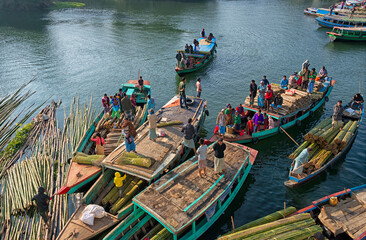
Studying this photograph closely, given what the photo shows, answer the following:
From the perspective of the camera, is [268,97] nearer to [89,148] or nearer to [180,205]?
[180,205]

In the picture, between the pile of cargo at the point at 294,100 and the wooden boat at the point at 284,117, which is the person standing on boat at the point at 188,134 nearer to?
the wooden boat at the point at 284,117

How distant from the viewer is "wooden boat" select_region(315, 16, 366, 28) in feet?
179

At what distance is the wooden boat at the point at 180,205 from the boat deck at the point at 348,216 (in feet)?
17.0

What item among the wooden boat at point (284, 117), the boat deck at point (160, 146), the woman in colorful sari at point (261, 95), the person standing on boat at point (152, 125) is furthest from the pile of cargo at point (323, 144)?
the person standing on boat at point (152, 125)

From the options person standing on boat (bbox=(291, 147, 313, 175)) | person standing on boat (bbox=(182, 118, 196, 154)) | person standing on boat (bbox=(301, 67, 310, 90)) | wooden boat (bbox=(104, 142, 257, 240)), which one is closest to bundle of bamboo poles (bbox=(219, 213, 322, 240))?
wooden boat (bbox=(104, 142, 257, 240))

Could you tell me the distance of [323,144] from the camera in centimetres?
2105

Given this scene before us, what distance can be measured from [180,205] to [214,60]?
32227 mm

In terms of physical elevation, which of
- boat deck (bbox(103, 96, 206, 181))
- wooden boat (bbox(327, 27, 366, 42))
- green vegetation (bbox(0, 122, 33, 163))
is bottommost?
green vegetation (bbox(0, 122, 33, 163))

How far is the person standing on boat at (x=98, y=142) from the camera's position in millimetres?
20172

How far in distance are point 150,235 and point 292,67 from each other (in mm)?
33402

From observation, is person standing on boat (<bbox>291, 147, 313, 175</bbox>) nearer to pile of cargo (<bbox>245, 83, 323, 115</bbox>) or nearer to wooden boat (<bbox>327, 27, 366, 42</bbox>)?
pile of cargo (<bbox>245, 83, 323, 115</bbox>)

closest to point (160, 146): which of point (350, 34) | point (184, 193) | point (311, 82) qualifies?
point (184, 193)

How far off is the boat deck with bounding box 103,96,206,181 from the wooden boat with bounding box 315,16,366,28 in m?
45.6

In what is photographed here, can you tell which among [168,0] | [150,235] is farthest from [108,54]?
[168,0]
